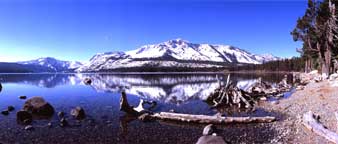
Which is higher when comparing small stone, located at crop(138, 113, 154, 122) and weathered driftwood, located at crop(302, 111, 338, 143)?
weathered driftwood, located at crop(302, 111, 338, 143)

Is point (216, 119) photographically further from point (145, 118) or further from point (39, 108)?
point (39, 108)

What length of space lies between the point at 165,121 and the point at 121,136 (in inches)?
219

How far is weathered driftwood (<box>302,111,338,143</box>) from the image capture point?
14442mm

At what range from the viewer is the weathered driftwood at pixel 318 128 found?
47.4ft

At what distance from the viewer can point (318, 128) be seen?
54.1 ft

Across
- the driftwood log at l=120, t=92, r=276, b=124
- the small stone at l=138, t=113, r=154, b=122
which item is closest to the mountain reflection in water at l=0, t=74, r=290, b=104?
the driftwood log at l=120, t=92, r=276, b=124

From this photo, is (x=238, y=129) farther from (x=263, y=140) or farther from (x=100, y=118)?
(x=100, y=118)

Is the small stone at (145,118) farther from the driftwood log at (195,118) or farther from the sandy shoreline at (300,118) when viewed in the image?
the sandy shoreline at (300,118)

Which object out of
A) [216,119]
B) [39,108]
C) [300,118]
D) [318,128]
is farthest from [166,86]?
[318,128]

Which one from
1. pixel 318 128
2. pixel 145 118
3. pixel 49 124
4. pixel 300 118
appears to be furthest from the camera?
pixel 145 118

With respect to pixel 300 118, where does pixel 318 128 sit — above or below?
above

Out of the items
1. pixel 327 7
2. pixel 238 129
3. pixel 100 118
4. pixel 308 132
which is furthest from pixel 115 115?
pixel 327 7

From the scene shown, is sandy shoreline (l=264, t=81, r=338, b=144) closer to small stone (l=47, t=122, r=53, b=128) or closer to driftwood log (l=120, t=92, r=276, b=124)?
driftwood log (l=120, t=92, r=276, b=124)

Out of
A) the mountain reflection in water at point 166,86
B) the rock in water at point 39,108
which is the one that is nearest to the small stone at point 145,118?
the rock in water at point 39,108
